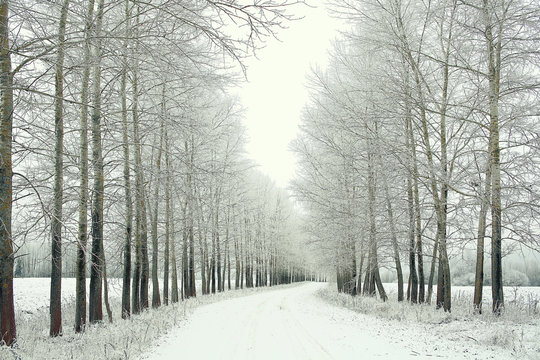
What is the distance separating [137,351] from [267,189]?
111ft

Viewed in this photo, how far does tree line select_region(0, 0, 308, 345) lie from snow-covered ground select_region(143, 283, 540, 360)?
243 cm

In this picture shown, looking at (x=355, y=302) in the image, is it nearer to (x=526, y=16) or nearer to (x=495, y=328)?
(x=495, y=328)

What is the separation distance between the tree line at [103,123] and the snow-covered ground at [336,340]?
2431mm

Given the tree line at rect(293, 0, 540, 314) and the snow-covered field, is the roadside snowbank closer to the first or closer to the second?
the snow-covered field

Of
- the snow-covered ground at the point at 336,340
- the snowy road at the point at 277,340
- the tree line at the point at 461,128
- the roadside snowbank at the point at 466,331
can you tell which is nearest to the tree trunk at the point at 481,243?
the tree line at the point at 461,128

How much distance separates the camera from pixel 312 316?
10.3 m

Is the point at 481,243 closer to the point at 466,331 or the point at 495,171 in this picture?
the point at 495,171

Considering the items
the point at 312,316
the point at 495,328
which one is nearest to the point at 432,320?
the point at 495,328

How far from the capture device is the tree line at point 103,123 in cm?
436

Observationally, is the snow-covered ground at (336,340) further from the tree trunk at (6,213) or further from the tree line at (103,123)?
the tree line at (103,123)

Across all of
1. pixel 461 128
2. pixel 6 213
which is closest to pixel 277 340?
pixel 6 213

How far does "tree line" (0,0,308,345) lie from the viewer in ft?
14.3

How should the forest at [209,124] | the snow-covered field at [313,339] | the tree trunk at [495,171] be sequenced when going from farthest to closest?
the tree trunk at [495,171]
the snow-covered field at [313,339]
the forest at [209,124]

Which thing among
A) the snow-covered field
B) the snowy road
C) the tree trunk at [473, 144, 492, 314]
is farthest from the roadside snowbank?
the snowy road
